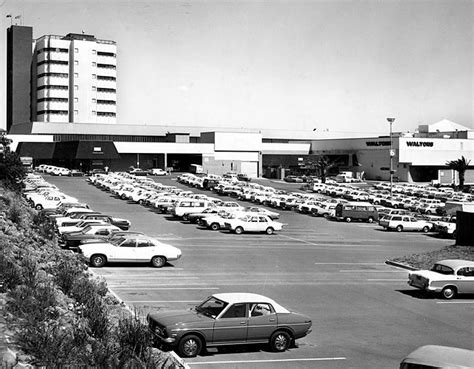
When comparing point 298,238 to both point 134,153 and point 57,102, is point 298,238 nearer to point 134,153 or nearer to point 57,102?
point 134,153

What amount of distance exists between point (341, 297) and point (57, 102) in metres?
117

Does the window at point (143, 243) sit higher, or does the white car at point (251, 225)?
the window at point (143, 243)

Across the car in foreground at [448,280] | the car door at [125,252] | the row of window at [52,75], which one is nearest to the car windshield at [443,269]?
the car in foreground at [448,280]

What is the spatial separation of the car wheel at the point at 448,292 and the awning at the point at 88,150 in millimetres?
78407

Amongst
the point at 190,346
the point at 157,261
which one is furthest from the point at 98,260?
the point at 190,346

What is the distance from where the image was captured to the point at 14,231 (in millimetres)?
20828

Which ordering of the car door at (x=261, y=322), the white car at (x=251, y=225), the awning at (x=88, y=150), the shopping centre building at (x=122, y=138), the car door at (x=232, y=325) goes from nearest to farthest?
the car door at (x=232, y=325)
the car door at (x=261, y=322)
the white car at (x=251, y=225)
the awning at (x=88, y=150)
the shopping centre building at (x=122, y=138)

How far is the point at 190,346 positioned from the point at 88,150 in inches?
3354

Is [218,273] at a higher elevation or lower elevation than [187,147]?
lower

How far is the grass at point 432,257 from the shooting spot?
30266 millimetres

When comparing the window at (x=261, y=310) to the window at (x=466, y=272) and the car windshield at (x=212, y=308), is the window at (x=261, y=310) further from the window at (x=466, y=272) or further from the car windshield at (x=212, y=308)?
the window at (x=466, y=272)

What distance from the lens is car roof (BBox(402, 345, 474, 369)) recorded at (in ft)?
36.7

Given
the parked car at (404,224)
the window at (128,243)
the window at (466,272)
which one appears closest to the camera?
the window at (466,272)

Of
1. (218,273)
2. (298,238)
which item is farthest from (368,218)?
(218,273)
